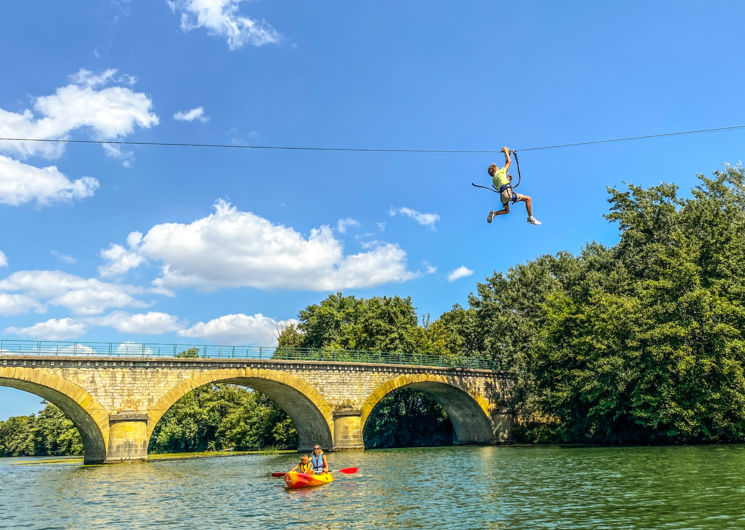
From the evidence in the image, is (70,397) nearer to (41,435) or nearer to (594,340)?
(594,340)

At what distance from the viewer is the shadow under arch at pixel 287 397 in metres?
37.1

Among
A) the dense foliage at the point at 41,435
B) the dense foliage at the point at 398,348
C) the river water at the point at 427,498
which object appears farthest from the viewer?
the dense foliage at the point at 41,435

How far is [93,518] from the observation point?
53.6ft

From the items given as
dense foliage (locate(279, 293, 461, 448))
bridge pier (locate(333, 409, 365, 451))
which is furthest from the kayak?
dense foliage (locate(279, 293, 461, 448))

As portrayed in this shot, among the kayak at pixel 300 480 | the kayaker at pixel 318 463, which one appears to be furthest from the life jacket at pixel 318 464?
the kayak at pixel 300 480

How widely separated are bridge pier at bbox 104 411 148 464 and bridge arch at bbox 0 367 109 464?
0.37m

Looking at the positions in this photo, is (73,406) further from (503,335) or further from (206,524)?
(503,335)

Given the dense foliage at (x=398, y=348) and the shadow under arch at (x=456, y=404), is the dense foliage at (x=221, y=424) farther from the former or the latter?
the shadow under arch at (x=456, y=404)

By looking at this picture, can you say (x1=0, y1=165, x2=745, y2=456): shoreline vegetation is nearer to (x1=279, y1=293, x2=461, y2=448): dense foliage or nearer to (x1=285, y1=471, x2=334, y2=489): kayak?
(x1=279, y1=293, x2=461, y2=448): dense foliage

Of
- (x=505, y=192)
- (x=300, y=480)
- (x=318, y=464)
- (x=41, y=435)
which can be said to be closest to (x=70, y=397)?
(x=318, y=464)

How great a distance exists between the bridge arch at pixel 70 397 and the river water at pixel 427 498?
218 inches

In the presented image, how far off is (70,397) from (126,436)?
3883mm

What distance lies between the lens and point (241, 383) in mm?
44125

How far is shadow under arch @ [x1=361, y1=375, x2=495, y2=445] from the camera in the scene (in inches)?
1809
